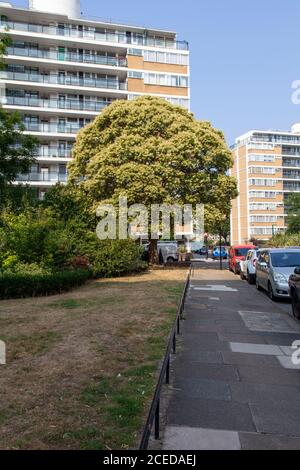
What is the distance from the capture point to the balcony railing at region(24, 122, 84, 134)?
46078 mm

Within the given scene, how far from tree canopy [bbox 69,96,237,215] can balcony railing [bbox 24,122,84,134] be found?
1716cm

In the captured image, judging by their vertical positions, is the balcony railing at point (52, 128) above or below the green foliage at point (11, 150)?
above

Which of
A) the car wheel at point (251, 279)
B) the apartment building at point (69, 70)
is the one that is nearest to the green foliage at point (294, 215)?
the apartment building at point (69, 70)

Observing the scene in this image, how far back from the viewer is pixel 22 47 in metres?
47.0

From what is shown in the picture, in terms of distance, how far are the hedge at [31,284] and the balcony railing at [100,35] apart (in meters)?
39.6

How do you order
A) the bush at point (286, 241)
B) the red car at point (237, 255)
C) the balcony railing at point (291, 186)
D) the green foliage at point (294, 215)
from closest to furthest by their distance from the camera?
the red car at point (237, 255)
the bush at point (286, 241)
the green foliage at point (294, 215)
the balcony railing at point (291, 186)

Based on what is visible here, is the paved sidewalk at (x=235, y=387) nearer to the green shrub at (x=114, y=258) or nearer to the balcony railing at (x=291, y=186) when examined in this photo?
the green shrub at (x=114, y=258)

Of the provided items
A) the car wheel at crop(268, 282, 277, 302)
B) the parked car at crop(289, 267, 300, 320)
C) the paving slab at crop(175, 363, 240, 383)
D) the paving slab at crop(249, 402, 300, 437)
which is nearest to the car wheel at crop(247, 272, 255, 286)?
the car wheel at crop(268, 282, 277, 302)

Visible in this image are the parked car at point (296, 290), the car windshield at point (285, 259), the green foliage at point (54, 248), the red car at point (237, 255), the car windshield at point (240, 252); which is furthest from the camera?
the car windshield at point (240, 252)

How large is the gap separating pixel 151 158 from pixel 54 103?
23984mm

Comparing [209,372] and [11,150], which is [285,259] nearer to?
[209,372]

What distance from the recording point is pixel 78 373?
5.73 meters

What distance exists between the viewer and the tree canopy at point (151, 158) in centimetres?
2628

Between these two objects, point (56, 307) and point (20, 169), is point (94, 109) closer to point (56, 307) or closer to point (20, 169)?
point (20, 169)
